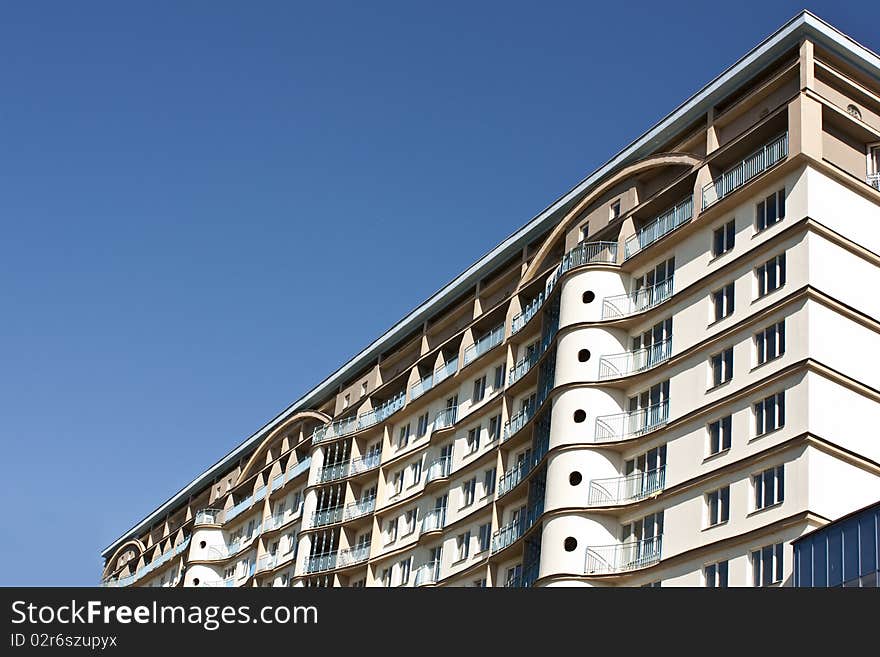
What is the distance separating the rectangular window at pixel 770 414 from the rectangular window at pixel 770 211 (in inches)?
270

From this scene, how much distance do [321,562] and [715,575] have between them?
108 feet

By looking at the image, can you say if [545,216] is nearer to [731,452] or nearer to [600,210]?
[600,210]

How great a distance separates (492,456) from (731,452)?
57.1ft

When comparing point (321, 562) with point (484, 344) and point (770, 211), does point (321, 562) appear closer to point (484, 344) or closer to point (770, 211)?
point (484, 344)

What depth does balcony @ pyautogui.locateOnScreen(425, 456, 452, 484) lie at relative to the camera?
226ft

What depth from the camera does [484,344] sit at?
69.4 metres

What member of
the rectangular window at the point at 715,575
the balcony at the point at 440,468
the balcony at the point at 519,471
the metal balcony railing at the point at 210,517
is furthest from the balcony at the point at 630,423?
the metal balcony railing at the point at 210,517

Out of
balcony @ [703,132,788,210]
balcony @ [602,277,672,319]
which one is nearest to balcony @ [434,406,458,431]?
balcony @ [602,277,672,319]

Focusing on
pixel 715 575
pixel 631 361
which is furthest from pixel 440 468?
pixel 715 575

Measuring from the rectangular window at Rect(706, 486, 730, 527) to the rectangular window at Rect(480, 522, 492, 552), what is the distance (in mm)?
15491

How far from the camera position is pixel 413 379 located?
75.5 m

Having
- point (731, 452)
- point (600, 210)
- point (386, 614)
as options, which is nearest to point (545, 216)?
point (600, 210)

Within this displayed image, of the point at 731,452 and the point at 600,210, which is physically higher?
the point at 600,210

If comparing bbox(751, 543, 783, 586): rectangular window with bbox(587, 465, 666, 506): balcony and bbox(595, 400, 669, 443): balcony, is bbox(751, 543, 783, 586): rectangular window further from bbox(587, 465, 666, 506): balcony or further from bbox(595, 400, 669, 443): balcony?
bbox(595, 400, 669, 443): balcony
